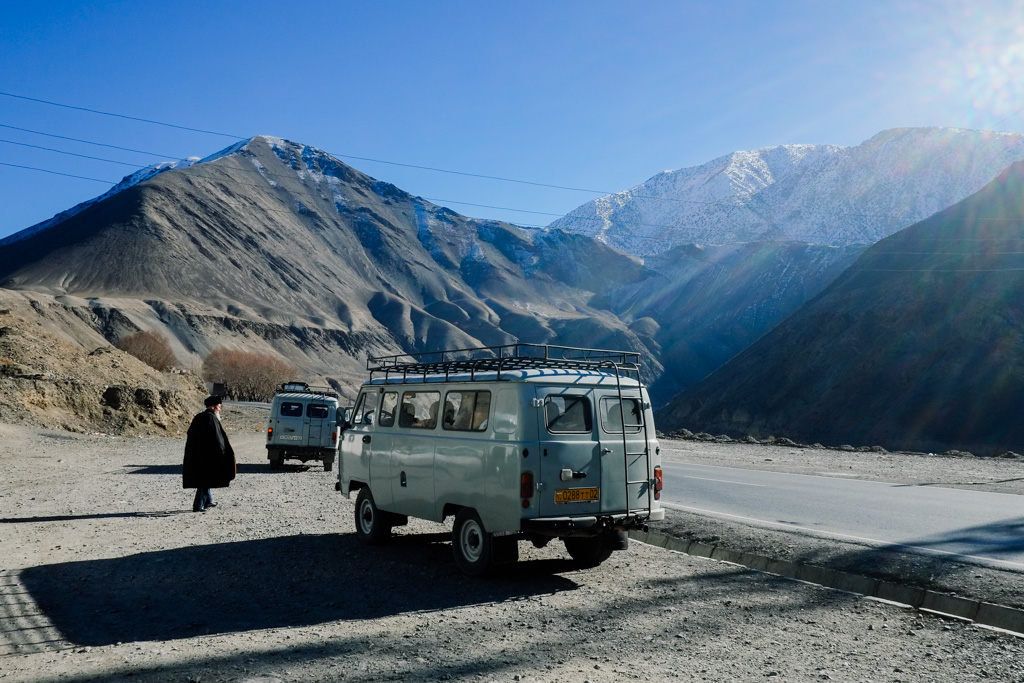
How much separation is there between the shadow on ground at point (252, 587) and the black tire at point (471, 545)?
0.21 metres

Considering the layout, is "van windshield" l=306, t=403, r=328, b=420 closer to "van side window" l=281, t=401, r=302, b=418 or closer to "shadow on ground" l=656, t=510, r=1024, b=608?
"van side window" l=281, t=401, r=302, b=418

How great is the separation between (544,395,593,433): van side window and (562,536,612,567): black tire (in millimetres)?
1534

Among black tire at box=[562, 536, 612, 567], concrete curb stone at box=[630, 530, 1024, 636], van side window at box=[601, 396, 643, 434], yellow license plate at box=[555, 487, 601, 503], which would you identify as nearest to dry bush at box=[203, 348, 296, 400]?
black tire at box=[562, 536, 612, 567]

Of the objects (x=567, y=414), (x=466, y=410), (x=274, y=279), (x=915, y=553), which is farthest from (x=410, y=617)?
(x=274, y=279)

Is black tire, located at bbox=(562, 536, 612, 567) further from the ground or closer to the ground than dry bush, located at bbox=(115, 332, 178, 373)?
closer to the ground

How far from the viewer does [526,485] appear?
8.08m

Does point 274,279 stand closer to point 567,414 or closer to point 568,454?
point 567,414

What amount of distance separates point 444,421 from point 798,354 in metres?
80.7

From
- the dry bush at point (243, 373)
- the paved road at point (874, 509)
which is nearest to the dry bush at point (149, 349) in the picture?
the dry bush at point (243, 373)

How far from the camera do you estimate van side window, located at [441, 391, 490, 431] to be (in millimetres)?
8758

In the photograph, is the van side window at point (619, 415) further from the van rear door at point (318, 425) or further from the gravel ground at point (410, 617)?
the van rear door at point (318, 425)

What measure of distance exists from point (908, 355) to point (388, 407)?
2858 inches

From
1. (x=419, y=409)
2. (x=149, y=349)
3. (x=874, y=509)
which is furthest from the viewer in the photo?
(x=149, y=349)

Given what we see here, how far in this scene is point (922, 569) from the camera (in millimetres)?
8742
